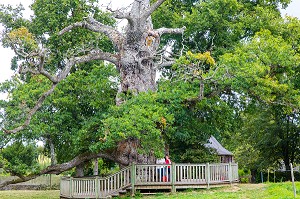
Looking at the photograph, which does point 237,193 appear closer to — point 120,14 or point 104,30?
point 120,14

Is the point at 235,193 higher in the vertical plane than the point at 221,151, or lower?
lower

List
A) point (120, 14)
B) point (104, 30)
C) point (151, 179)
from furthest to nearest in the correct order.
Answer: point (104, 30) < point (120, 14) < point (151, 179)

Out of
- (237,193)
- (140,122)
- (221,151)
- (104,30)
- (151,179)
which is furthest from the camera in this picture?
(221,151)

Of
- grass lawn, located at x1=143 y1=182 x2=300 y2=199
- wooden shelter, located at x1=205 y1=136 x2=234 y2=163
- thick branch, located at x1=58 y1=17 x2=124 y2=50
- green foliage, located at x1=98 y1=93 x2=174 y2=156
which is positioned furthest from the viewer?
wooden shelter, located at x1=205 y1=136 x2=234 y2=163

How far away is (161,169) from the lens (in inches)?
690

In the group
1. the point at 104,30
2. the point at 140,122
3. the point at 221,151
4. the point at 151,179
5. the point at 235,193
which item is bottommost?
the point at 235,193

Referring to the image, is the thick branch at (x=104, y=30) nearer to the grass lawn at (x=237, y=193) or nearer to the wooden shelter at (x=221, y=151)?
the grass lawn at (x=237, y=193)

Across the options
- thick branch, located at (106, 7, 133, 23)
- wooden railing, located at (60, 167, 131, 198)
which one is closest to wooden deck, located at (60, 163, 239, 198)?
wooden railing, located at (60, 167, 131, 198)

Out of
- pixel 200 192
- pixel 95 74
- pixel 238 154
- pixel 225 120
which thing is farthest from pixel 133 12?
pixel 238 154

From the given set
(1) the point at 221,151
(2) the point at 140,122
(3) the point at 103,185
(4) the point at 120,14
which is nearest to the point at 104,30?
(4) the point at 120,14

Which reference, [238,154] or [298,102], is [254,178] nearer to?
[238,154]

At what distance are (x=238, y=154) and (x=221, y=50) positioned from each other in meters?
16.5

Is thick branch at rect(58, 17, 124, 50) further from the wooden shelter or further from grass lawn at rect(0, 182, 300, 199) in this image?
the wooden shelter

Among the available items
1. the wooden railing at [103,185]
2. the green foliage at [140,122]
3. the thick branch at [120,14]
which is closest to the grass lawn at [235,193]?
the wooden railing at [103,185]
